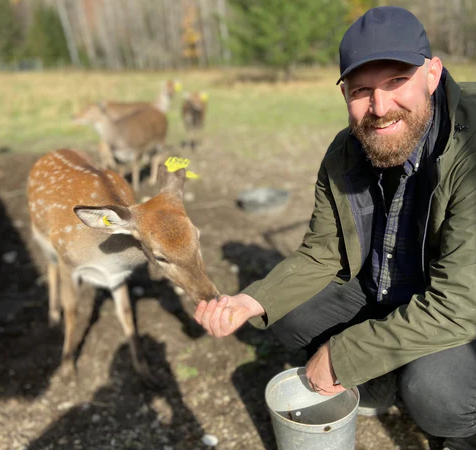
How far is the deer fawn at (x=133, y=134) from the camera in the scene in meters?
8.01

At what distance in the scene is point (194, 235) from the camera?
2756 mm

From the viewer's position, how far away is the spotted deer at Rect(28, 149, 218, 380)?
2707mm

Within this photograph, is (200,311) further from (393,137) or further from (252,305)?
(393,137)

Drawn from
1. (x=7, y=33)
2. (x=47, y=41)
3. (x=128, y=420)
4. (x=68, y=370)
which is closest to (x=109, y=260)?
(x=68, y=370)

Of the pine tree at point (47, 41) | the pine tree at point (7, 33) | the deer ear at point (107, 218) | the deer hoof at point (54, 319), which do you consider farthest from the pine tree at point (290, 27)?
the pine tree at point (7, 33)

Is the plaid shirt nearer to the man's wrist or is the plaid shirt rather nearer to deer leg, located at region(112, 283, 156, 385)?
the man's wrist

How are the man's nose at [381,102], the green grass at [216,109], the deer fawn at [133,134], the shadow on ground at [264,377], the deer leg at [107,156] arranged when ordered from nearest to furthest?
the man's nose at [381,102], the shadow on ground at [264,377], the deer leg at [107,156], the deer fawn at [133,134], the green grass at [216,109]

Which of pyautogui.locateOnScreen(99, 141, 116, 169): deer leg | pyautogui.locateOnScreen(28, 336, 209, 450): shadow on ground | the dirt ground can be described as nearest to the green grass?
pyautogui.locateOnScreen(99, 141, 116, 169): deer leg

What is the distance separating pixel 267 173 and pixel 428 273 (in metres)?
5.74

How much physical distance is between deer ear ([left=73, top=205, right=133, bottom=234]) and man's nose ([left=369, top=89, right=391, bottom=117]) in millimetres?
1405

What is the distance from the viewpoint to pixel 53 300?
4.23 metres

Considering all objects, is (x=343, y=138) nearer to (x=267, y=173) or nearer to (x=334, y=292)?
(x=334, y=292)

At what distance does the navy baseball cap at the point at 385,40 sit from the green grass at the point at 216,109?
698cm

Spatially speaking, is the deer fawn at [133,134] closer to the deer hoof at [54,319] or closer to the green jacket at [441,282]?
the deer hoof at [54,319]
